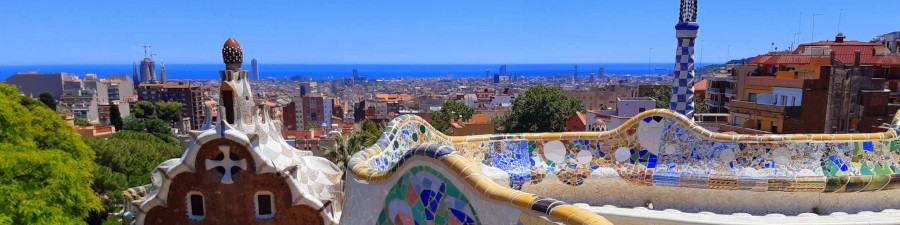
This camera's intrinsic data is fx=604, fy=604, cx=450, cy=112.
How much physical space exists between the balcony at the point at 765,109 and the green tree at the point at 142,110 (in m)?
65.3

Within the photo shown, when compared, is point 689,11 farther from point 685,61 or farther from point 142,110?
point 142,110

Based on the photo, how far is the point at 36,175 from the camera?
998cm

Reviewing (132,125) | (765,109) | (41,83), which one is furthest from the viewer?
(41,83)

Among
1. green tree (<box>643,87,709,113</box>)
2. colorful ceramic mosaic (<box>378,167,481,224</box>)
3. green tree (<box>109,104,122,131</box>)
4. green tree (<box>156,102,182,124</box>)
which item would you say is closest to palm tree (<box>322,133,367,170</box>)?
colorful ceramic mosaic (<box>378,167,481,224</box>)

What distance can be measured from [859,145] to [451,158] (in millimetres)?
6828

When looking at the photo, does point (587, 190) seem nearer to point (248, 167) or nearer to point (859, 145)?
point (859, 145)

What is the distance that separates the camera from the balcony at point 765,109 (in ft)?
67.4

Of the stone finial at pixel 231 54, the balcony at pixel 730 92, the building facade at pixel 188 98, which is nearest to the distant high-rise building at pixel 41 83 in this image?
the building facade at pixel 188 98

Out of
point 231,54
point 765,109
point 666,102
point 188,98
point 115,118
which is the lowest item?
point 188,98

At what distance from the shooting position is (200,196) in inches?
365

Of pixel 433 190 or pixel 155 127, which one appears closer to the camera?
pixel 433 190

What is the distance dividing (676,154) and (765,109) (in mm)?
14998

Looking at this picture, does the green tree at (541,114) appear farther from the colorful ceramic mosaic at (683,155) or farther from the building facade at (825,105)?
the colorful ceramic mosaic at (683,155)

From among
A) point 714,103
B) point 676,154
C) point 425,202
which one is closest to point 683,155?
point 676,154
